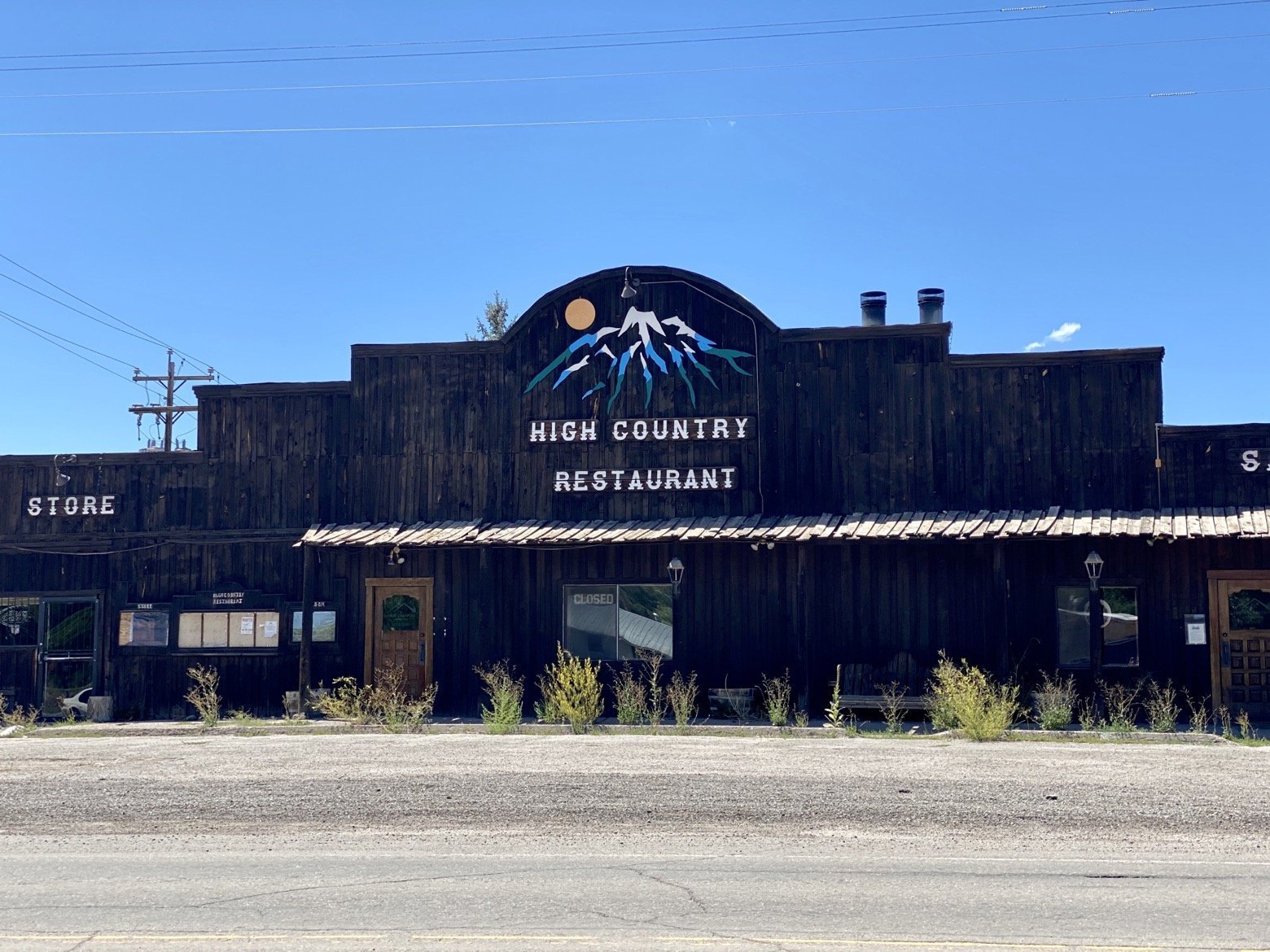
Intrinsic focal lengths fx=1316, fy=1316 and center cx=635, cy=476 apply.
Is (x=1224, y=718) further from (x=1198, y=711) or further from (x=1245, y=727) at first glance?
(x=1245, y=727)

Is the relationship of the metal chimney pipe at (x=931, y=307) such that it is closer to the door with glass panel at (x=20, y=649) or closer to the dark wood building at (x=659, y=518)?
the dark wood building at (x=659, y=518)

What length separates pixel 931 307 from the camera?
2244cm

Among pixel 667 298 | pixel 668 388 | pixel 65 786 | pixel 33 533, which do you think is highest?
pixel 667 298

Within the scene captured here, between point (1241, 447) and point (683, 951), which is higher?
point (1241, 447)

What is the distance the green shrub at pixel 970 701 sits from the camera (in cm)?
1708

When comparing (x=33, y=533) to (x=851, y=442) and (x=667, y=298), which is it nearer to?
(x=667, y=298)

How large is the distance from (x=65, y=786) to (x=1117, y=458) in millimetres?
15418

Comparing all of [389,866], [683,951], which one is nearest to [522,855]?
[389,866]

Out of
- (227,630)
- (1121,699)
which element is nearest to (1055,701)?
(1121,699)

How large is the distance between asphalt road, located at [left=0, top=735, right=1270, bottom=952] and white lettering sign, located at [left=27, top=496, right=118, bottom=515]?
8.71m

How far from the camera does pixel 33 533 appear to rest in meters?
23.8

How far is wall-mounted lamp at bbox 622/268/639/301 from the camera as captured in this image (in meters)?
22.3

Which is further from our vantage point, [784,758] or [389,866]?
[784,758]

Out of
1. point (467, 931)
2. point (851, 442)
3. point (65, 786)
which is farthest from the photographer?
point (851, 442)
